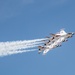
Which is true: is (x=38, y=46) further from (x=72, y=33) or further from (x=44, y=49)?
(x=72, y=33)

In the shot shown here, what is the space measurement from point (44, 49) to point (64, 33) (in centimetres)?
998

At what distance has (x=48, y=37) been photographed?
147750mm

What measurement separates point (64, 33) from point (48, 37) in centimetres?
866

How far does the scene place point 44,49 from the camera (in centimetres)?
15050

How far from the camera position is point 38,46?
150 meters

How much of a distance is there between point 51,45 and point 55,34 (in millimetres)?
4205

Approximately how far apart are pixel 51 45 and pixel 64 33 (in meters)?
7.83

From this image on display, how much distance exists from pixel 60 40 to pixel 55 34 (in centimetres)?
353

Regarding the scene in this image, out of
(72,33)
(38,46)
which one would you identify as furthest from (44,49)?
(72,33)

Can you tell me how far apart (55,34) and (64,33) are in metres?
5.42

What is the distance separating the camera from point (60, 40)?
147375 mm

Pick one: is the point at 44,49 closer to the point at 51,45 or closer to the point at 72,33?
the point at 51,45
